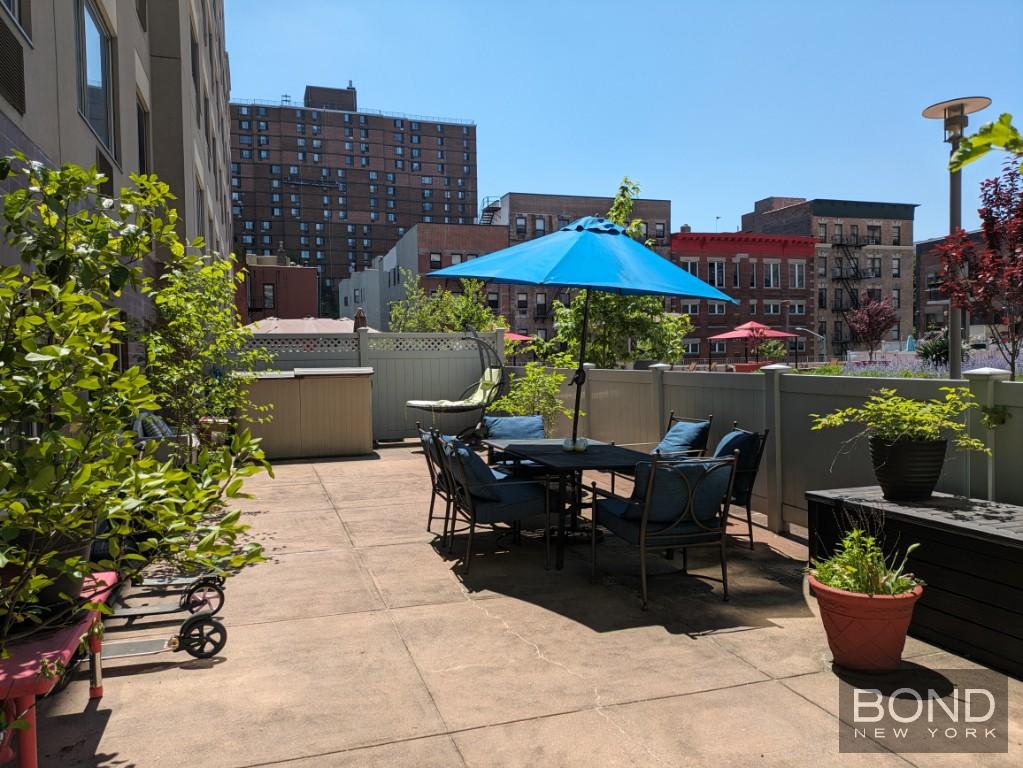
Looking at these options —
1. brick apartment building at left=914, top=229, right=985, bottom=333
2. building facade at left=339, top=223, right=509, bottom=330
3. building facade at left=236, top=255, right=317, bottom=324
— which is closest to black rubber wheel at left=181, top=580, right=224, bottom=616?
building facade at left=236, top=255, right=317, bottom=324

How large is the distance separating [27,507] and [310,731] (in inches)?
66.5

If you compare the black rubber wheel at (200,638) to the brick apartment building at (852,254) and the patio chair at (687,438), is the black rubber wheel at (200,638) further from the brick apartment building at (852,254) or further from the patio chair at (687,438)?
the brick apartment building at (852,254)

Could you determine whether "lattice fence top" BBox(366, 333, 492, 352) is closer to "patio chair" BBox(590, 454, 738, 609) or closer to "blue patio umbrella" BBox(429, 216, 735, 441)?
"blue patio umbrella" BBox(429, 216, 735, 441)

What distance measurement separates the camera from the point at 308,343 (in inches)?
565

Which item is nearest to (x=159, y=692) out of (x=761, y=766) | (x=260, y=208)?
(x=761, y=766)

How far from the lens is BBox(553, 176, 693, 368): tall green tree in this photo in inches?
619

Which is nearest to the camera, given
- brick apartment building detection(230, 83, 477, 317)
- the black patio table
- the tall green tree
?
the black patio table

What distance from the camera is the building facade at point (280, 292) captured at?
4594cm

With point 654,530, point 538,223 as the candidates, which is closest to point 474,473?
point 654,530

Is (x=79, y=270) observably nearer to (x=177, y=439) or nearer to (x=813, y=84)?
(x=177, y=439)

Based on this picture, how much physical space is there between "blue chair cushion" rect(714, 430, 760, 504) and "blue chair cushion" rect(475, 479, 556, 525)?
1619 millimetres

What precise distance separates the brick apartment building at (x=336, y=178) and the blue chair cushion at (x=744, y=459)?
100234mm

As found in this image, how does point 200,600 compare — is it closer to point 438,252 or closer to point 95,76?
point 95,76

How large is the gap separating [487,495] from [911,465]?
9.59ft
